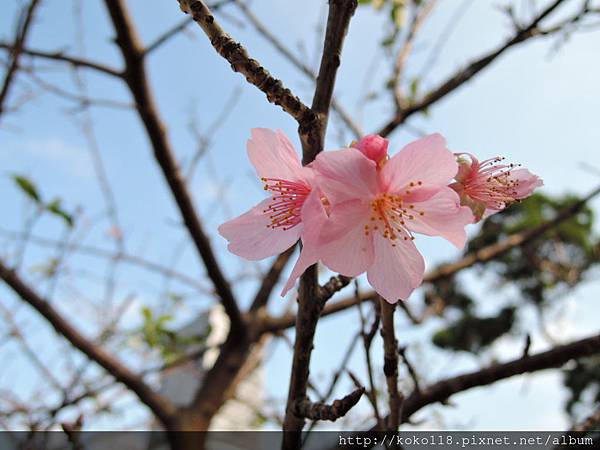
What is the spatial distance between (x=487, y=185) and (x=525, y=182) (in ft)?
0.32

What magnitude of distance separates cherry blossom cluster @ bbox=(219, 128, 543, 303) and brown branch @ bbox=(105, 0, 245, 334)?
1.42 m

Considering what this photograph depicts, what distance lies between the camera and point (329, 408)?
569 mm

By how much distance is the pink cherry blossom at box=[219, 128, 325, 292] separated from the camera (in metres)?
0.70

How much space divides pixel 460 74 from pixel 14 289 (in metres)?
2.21

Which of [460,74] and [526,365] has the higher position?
[460,74]

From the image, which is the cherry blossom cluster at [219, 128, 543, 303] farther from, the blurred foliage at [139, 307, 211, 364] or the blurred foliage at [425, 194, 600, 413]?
the blurred foliage at [425, 194, 600, 413]

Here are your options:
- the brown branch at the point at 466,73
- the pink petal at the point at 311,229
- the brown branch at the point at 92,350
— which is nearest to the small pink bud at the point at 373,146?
the pink petal at the point at 311,229

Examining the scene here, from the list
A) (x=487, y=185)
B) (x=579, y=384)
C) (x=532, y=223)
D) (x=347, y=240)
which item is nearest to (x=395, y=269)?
(x=347, y=240)

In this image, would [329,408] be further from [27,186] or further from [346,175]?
[27,186]

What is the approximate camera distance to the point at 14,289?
1.90 meters

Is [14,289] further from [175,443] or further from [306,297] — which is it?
[306,297]

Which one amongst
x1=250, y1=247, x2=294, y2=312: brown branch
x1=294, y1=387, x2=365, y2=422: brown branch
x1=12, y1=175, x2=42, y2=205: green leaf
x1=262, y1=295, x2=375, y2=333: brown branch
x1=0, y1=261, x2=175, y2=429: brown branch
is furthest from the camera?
x1=250, y1=247, x2=294, y2=312: brown branch

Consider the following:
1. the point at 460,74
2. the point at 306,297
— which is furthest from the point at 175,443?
the point at 460,74

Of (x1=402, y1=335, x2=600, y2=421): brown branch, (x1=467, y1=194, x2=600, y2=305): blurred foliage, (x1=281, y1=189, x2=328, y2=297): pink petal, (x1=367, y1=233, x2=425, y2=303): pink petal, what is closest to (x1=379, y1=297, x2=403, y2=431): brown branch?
(x1=367, y1=233, x2=425, y2=303): pink petal
